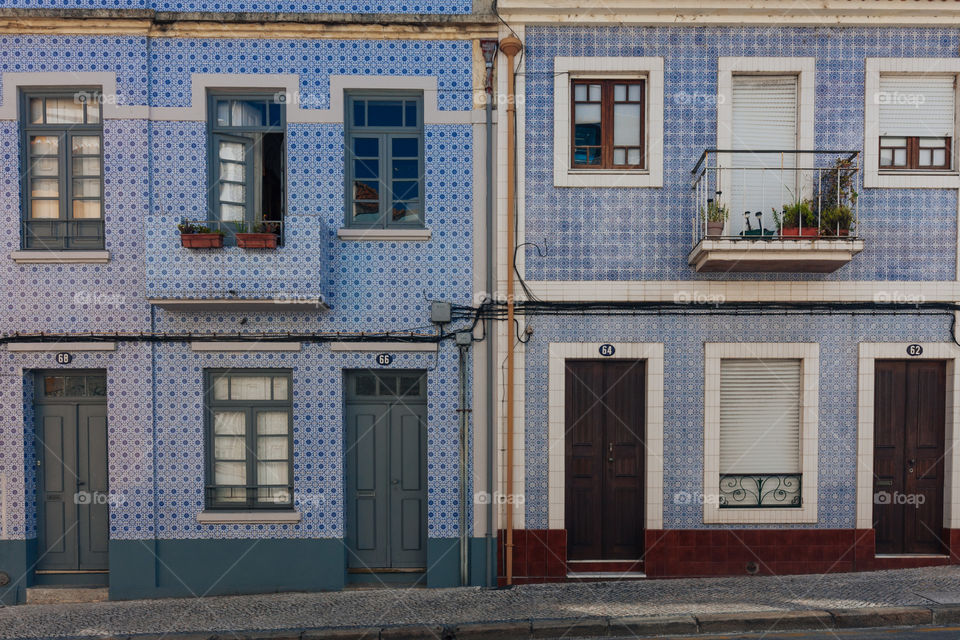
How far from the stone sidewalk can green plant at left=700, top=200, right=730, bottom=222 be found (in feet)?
14.8

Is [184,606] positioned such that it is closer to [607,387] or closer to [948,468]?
[607,387]

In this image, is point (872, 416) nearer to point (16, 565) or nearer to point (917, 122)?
point (917, 122)

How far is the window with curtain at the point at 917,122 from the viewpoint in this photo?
7.62 metres

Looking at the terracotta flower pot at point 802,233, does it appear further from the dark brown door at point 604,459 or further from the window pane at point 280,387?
the window pane at point 280,387

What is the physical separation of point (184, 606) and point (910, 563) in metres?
9.23

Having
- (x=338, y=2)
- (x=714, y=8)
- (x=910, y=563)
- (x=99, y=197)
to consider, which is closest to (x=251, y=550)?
(x=99, y=197)

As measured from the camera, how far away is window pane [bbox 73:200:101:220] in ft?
24.8

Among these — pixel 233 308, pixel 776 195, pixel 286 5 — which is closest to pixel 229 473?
pixel 233 308

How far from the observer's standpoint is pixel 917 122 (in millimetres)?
7637

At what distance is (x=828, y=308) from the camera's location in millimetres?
7520

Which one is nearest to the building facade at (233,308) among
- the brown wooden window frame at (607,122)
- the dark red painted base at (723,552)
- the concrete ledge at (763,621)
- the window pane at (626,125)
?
the dark red painted base at (723,552)

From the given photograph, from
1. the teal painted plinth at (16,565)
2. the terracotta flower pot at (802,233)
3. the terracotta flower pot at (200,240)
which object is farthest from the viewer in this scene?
the teal painted plinth at (16,565)

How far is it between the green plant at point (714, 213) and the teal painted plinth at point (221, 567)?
6.16 metres

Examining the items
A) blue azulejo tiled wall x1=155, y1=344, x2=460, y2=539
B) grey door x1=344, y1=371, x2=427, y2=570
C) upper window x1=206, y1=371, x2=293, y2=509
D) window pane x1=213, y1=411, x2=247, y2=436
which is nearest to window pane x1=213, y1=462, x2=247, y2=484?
upper window x1=206, y1=371, x2=293, y2=509
